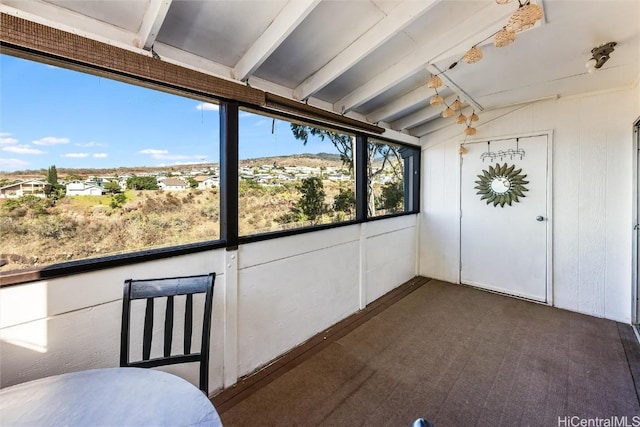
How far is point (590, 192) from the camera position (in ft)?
9.61

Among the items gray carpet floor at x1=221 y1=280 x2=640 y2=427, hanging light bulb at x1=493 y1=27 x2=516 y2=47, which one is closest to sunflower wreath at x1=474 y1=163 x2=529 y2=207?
gray carpet floor at x1=221 y1=280 x2=640 y2=427

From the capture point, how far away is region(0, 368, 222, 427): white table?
0.84 metres

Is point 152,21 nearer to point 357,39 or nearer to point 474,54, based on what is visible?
point 357,39

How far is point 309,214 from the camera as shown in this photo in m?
2.69

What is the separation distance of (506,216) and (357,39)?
9.26 feet

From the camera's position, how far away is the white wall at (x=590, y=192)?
2760 millimetres

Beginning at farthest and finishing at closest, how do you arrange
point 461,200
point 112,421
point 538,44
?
point 461,200
point 538,44
point 112,421

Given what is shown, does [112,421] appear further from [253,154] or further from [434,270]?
[434,270]

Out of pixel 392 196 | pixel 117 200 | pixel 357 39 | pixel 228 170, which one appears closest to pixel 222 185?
pixel 228 170

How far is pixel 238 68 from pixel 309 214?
134cm

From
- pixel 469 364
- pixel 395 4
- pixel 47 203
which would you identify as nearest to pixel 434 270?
pixel 469 364

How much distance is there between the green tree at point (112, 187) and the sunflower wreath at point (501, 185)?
Answer: 3.81 m

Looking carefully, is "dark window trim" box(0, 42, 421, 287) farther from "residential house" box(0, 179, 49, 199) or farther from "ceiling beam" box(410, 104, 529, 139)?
"ceiling beam" box(410, 104, 529, 139)

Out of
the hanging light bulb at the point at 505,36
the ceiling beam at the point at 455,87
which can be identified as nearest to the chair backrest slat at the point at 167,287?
the hanging light bulb at the point at 505,36
